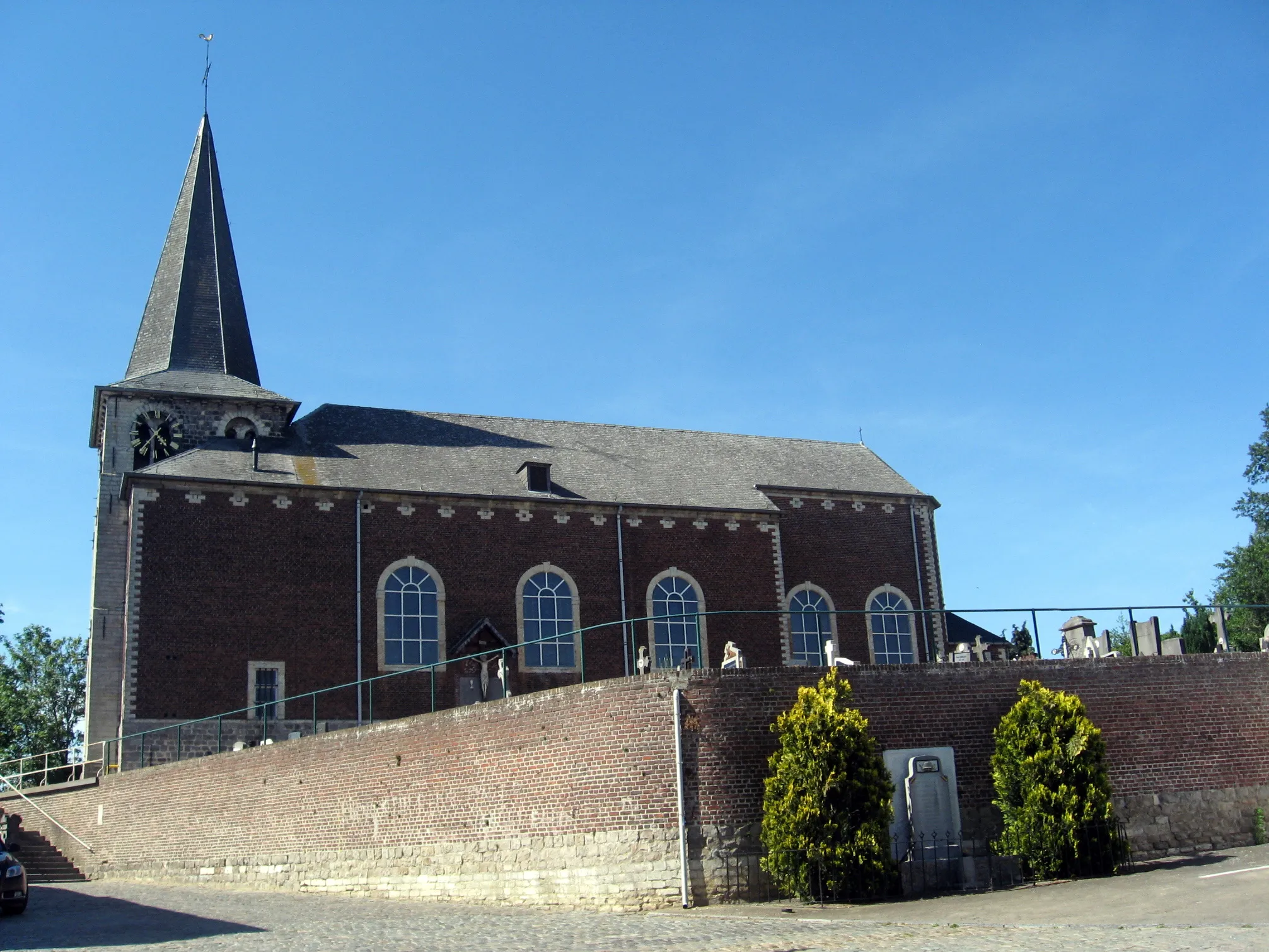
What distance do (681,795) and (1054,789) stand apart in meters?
5.10

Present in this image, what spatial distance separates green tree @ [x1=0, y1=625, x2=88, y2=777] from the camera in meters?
55.8

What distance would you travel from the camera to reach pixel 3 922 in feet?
53.0

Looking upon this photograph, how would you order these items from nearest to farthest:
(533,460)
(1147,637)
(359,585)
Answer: (1147,637), (359,585), (533,460)

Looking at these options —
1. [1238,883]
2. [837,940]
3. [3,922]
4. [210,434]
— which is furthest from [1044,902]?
[210,434]

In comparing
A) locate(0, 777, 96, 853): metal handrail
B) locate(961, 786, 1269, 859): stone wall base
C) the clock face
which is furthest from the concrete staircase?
locate(961, 786, 1269, 859): stone wall base

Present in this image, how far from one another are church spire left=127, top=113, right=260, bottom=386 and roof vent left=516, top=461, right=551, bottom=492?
27.1 feet

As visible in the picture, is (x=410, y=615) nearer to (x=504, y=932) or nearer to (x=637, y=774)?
(x=637, y=774)

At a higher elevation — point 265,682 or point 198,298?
point 198,298

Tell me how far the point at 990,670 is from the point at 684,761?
15.9ft

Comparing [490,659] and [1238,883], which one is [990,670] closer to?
[1238,883]

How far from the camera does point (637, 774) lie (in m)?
16.0

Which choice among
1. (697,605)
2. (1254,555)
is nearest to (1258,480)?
(1254,555)

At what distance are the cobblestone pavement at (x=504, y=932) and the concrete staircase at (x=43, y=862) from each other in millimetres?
7968

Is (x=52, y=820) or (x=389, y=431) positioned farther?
(x=389, y=431)
